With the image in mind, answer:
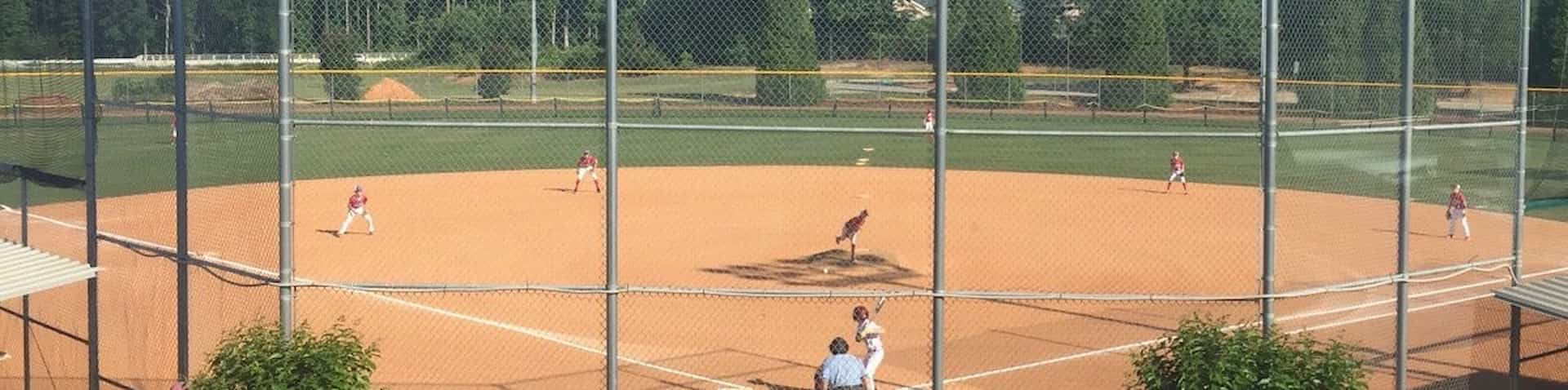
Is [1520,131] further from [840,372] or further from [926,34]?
[840,372]

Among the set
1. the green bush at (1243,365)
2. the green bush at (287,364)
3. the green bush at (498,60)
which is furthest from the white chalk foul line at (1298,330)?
the green bush at (287,364)

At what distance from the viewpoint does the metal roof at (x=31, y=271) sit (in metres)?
10.8

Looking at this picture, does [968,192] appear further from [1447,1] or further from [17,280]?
[17,280]

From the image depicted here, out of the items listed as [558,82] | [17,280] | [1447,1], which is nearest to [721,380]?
[558,82]

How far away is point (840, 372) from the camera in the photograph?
11.0m

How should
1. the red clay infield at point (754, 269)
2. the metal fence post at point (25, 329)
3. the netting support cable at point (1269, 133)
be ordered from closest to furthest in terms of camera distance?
1. the netting support cable at point (1269, 133)
2. the metal fence post at point (25, 329)
3. the red clay infield at point (754, 269)

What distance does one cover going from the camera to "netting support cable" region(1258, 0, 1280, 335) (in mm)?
10461

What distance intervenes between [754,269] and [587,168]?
9971mm

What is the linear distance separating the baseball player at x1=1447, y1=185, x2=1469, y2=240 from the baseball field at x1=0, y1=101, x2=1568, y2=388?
0.30 meters

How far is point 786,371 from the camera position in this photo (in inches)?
550

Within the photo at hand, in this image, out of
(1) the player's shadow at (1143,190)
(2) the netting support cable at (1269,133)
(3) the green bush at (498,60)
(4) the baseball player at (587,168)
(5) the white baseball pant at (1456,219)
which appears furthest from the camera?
(1) the player's shadow at (1143,190)

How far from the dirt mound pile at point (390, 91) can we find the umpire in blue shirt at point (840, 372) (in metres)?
5.94

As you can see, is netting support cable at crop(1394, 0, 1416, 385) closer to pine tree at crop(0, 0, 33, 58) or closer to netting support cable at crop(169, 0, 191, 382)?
netting support cable at crop(169, 0, 191, 382)

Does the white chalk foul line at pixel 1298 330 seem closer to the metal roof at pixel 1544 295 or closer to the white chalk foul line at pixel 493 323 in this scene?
the metal roof at pixel 1544 295
